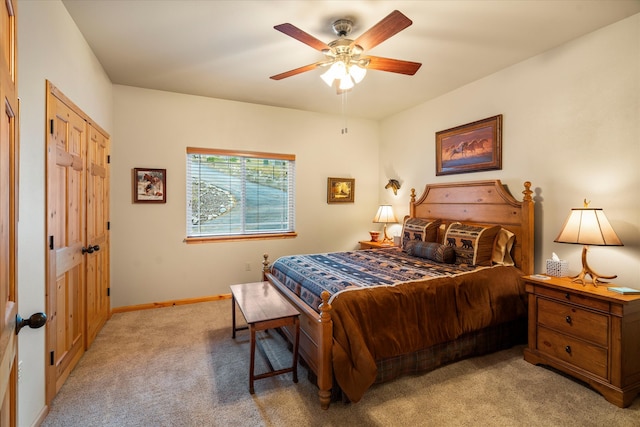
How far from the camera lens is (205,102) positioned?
4.13 m

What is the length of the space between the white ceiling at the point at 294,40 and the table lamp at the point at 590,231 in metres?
1.53

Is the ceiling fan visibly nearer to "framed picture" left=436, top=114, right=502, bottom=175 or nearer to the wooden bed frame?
"framed picture" left=436, top=114, right=502, bottom=175

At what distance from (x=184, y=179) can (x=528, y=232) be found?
157 inches

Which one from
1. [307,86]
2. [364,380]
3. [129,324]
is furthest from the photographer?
[307,86]

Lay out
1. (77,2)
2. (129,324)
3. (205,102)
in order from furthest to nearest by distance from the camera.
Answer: (205,102) → (129,324) → (77,2)

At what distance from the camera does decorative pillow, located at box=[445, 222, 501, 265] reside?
120 inches

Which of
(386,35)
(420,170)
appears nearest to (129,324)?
(386,35)

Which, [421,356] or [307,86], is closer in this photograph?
[421,356]

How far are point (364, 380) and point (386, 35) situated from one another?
7.29ft

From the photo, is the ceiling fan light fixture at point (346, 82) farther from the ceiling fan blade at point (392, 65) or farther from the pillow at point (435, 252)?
the pillow at point (435, 252)

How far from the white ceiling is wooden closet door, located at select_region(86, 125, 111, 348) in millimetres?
918

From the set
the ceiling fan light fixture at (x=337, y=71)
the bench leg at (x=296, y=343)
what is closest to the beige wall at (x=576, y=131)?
the ceiling fan light fixture at (x=337, y=71)

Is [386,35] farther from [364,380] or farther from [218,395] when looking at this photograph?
[218,395]

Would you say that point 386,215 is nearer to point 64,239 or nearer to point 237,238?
point 237,238
